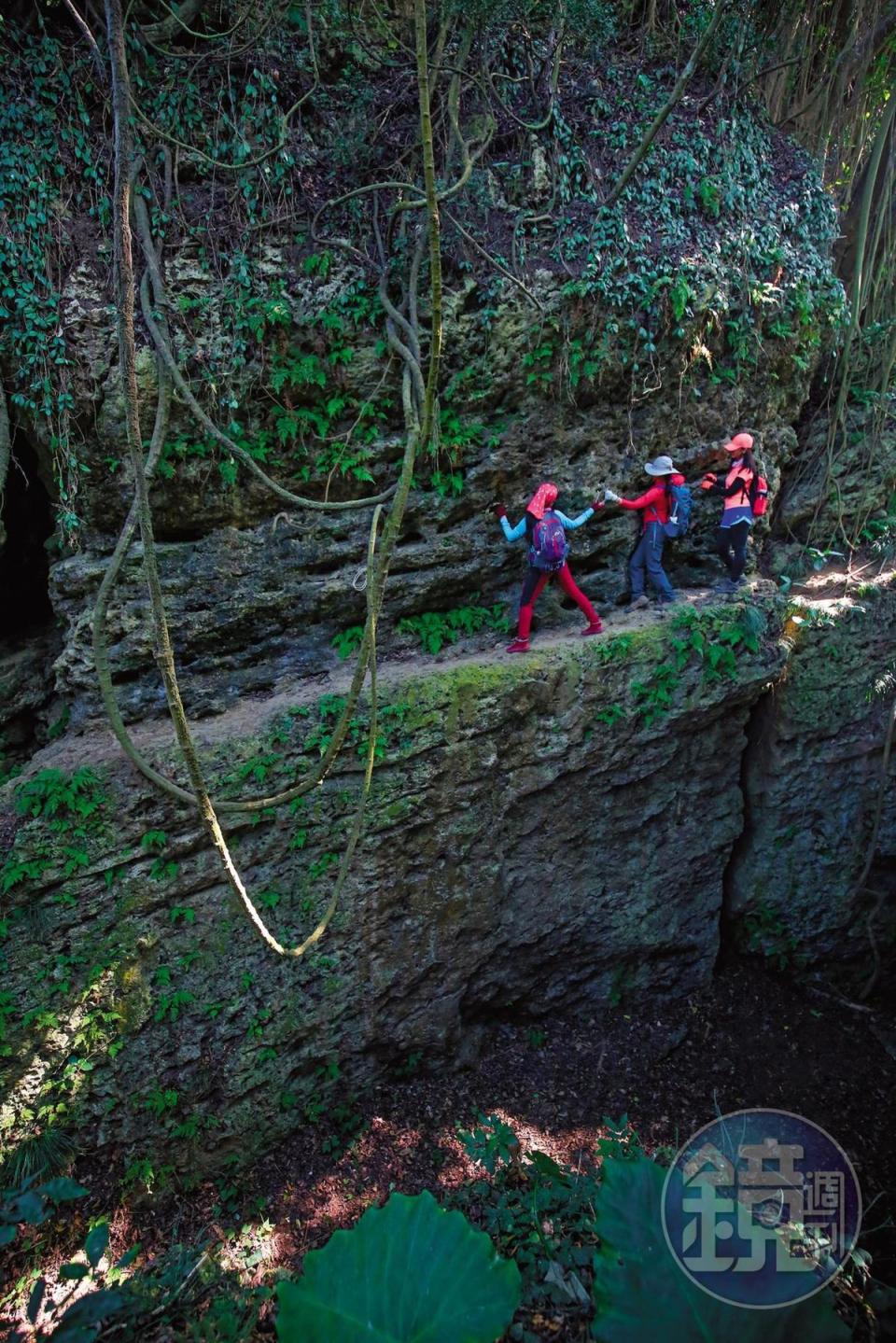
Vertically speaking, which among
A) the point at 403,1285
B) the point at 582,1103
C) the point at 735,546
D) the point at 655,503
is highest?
the point at 655,503

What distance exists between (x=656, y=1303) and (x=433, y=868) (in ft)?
12.2

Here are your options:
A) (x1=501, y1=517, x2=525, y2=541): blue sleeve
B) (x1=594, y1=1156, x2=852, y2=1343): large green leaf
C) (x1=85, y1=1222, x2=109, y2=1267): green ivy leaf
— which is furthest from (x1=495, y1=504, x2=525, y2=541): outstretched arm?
(x1=85, y1=1222, x2=109, y2=1267): green ivy leaf

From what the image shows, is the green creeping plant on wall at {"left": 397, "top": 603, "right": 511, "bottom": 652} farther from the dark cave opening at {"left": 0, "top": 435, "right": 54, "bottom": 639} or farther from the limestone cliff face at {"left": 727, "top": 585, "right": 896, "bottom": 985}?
the dark cave opening at {"left": 0, "top": 435, "right": 54, "bottom": 639}

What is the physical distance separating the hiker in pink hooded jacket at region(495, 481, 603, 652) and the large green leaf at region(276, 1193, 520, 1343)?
4304 mm

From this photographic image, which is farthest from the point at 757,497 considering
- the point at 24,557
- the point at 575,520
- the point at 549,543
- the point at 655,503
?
the point at 24,557

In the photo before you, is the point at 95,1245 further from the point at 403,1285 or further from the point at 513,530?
the point at 513,530

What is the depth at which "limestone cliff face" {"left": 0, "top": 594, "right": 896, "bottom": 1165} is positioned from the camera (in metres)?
4.43

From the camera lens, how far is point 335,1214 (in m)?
4.53

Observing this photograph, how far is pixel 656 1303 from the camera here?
1.66m

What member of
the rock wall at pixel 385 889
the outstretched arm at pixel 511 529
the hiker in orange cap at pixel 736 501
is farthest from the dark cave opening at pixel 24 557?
the hiker in orange cap at pixel 736 501

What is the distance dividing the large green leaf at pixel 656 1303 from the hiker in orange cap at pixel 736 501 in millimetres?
5489

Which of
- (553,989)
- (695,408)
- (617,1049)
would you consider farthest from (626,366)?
(617,1049)

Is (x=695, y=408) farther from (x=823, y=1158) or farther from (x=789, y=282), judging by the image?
(x=823, y=1158)

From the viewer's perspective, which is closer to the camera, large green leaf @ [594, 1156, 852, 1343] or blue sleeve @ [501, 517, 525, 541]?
large green leaf @ [594, 1156, 852, 1343]
